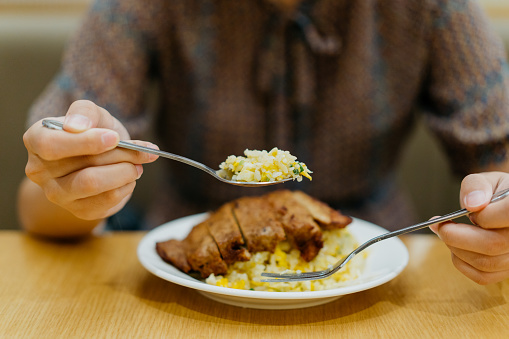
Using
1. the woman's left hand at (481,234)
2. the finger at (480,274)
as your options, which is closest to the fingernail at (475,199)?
the woman's left hand at (481,234)

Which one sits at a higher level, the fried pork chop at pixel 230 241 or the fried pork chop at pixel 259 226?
the fried pork chop at pixel 259 226

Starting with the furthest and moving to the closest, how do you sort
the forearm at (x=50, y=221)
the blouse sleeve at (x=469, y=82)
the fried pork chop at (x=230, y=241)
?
the blouse sleeve at (x=469, y=82), the forearm at (x=50, y=221), the fried pork chop at (x=230, y=241)

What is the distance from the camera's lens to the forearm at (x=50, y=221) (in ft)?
4.00

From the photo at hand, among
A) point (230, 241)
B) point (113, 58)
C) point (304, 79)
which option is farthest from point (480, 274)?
point (113, 58)

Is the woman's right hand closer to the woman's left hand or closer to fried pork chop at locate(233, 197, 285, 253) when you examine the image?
fried pork chop at locate(233, 197, 285, 253)

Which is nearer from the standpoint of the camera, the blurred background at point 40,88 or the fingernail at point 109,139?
the fingernail at point 109,139

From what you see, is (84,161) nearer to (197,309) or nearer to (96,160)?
(96,160)

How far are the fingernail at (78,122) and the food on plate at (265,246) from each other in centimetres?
31

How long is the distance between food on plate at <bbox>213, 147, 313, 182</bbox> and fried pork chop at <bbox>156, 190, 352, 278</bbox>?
0.31ft

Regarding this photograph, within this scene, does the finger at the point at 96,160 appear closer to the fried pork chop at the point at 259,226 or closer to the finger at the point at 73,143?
the finger at the point at 73,143

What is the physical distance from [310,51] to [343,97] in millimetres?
181

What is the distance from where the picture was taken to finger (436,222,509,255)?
86cm

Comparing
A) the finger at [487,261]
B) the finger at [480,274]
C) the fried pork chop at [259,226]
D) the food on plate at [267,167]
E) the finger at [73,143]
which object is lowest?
the fried pork chop at [259,226]

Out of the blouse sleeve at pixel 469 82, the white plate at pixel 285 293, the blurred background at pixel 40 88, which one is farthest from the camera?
the blurred background at pixel 40 88
